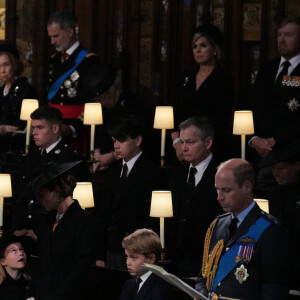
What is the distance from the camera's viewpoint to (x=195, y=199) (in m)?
6.71

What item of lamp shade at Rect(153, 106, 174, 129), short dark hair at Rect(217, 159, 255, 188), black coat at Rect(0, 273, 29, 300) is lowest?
black coat at Rect(0, 273, 29, 300)

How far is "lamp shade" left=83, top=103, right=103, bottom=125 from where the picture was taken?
323 inches

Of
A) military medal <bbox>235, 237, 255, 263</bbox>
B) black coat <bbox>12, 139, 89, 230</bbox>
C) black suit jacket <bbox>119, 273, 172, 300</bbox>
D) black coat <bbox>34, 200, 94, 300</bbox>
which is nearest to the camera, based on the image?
military medal <bbox>235, 237, 255, 263</bbox>

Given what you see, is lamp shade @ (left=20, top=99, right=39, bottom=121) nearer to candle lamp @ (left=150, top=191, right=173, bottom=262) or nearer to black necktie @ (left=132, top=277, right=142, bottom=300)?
candle lamp @ (left=150, top=191, right=173, bottom=262)

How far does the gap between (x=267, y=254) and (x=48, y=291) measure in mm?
1754

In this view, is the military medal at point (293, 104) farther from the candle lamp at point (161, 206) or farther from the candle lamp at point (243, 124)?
the candle lamp at point (161, 206)

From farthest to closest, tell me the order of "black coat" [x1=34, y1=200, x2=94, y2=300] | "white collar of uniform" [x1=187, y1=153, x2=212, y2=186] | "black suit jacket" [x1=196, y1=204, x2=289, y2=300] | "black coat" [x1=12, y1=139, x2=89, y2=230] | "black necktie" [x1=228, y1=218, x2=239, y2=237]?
1. "black coat" [x1=12, y1=139, x2=89, y2=230]
2. "white collar of uniform" [x1=187, y1=153, x2=212, y2=186]
3. "black coat" [x1=34, y1=200, x2=94, y2=300]
4. "black necktie" [x1=228, y1=218, x2=239, y2=237]
5. "black suit jacket" [x1=196, y1=204, x2=289, y2=300]

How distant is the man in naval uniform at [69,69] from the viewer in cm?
880

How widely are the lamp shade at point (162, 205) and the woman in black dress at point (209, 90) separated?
1.16m

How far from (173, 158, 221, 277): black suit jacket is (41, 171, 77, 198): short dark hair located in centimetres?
89

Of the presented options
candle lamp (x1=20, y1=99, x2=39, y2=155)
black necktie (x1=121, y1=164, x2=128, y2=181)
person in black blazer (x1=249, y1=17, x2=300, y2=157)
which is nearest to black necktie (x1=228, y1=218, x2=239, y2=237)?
black necktie (x1=121, y1=164, x2=128, y2=181)

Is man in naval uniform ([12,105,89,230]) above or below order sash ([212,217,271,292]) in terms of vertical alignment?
above

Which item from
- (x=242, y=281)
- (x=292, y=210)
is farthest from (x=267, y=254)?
(x=292, y=210)

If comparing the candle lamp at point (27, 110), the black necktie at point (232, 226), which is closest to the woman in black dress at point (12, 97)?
the candle lamp at point (27, 110)
